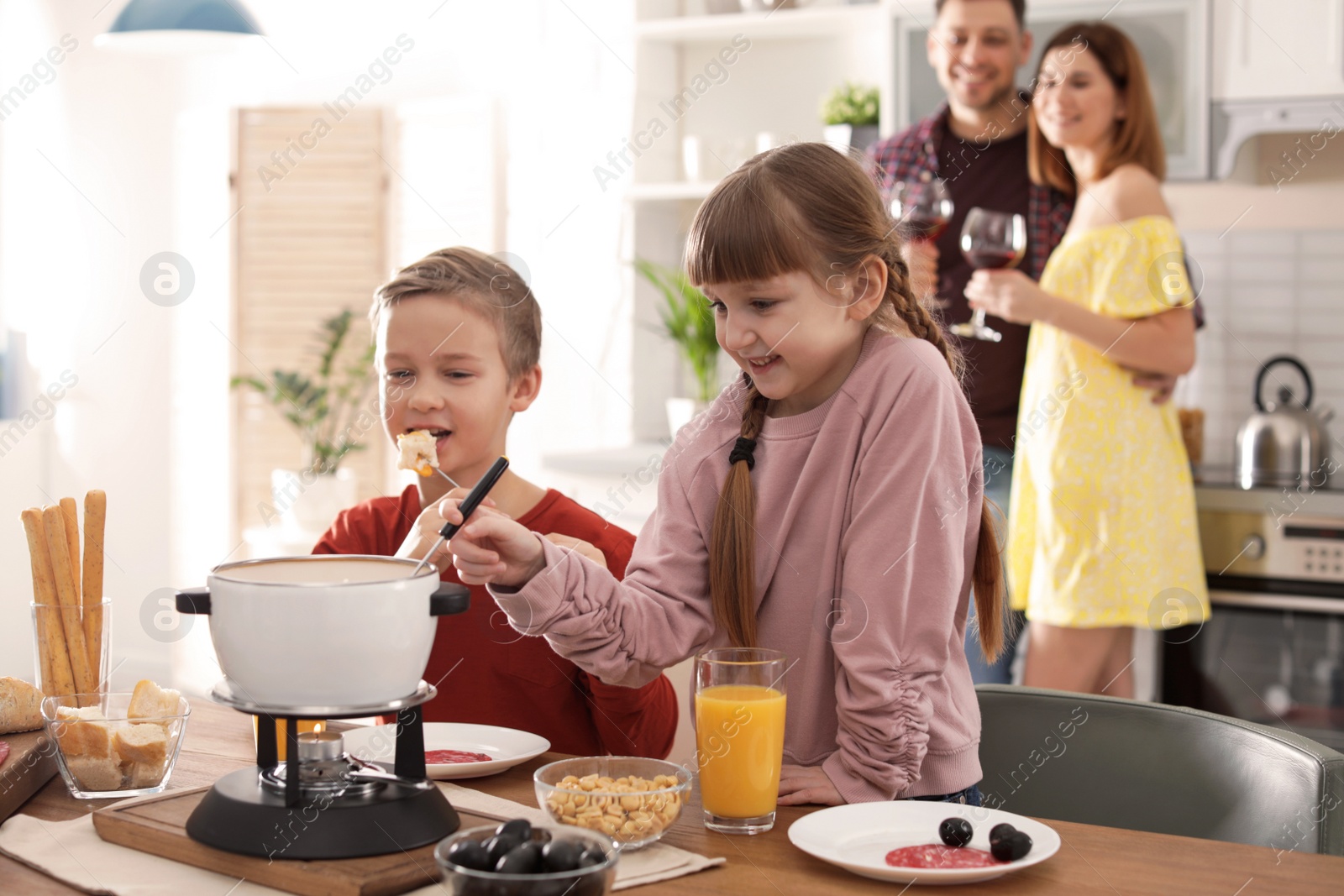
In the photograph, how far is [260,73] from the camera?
454 cm

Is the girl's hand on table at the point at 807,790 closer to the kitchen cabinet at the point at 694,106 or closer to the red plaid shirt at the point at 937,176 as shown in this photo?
the red plaid shirt at the point at 937,176

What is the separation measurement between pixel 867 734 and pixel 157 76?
14.4 feet

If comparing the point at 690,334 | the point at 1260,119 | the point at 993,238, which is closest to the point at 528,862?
the point at 993,238

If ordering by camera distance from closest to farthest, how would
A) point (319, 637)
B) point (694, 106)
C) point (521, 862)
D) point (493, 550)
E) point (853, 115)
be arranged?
point (521, 862) < point (319, 637) < point (493, 550) < point (853, 115) < point (694, 106)

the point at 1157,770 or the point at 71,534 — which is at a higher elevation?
the point at 71,534

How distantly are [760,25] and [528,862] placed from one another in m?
3.16

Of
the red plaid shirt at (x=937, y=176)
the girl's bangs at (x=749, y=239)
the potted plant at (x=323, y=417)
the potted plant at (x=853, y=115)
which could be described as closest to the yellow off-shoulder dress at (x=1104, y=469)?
the red plaid shirt at (x=937, y=176)

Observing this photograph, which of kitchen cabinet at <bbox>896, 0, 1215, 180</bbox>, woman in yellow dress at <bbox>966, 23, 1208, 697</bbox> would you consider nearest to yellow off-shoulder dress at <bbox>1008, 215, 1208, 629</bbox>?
woman in yellow dress at <bbox>966, 23, 1208, 697</bbox>

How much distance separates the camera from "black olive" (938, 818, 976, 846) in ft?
3.13

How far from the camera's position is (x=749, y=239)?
1.25 m

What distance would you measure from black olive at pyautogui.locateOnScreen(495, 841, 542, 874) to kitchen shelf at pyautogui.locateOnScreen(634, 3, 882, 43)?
9.88 feet

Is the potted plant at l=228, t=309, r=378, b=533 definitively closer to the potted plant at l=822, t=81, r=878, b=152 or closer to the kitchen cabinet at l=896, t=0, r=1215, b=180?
the potted plant at l=822, t=81, r=878, b=152

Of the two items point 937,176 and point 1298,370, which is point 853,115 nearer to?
point 937,176

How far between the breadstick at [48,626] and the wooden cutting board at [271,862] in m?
0.23
